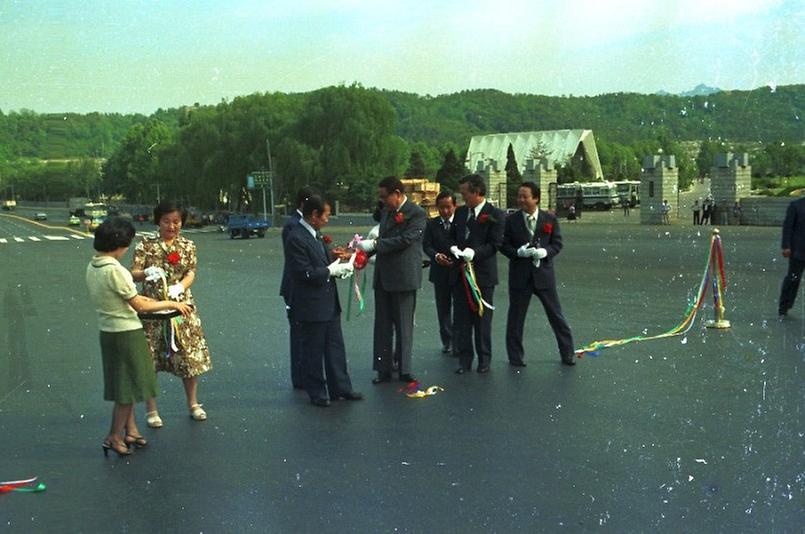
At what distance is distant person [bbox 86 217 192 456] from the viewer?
5.87m

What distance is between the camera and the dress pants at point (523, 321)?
352 inches

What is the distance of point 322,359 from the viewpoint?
750 centimetres

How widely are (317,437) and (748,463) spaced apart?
8.97 feet

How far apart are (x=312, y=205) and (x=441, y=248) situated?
6.97ft

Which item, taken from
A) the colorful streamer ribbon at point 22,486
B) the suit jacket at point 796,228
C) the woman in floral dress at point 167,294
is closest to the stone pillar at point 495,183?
the suit jacket at point 796,228

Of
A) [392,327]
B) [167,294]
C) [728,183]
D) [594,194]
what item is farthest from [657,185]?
[167,294]

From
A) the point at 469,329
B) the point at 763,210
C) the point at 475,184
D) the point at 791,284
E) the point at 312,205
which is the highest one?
the point at 475,184

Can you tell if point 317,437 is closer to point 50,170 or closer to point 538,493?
point 538,493

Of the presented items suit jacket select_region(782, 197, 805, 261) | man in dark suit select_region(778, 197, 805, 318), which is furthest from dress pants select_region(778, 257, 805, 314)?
suit jacket select_region(782, 197, 805, 261)

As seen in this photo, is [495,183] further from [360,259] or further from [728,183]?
[360,259]

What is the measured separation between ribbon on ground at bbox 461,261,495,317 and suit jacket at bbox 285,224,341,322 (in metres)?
1.68

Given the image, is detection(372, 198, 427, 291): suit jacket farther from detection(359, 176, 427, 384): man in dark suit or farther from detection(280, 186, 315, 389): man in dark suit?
detection(280, 186, 315, 389): man in dark suit

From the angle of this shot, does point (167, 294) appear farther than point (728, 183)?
No

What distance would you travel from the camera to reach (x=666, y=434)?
6180 millimetres
